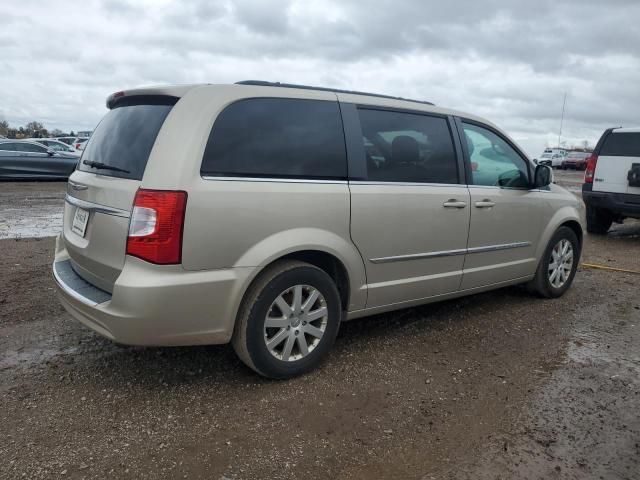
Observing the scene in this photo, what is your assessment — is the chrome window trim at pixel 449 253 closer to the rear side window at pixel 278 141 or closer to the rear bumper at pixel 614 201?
the rear side window at pixel 278 141

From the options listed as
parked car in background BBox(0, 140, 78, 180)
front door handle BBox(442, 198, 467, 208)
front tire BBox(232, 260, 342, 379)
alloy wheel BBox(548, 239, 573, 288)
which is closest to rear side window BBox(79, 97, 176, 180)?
front tire BBox(232, 260, 342, 379)

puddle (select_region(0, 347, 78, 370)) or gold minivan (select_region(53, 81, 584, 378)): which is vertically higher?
gold minivan (select_region(53, 81, 584, 378))

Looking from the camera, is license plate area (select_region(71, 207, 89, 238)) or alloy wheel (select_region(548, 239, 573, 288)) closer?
license plate area (select_region(71, 207, 89, 238))

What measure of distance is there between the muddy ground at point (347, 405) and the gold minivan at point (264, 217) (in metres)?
0.34

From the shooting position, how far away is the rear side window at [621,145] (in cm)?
838

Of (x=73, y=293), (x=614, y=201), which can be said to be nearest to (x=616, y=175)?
(x=614, y=201)

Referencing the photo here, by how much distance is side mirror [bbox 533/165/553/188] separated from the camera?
16.1ft

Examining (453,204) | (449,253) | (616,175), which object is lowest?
(449,253)

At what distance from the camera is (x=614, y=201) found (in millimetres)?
8539

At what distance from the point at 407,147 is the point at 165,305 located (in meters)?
2.08

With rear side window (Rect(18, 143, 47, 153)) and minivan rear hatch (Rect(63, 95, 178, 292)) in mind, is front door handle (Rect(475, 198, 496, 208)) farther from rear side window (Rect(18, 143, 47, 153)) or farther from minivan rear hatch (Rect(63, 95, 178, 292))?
rear side window (Rect(18, 143, 47, 153))

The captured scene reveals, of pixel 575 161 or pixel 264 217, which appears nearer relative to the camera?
pixel 264 217

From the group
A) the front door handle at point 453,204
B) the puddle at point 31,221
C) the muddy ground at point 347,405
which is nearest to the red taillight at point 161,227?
the muddy ground at point 347,405

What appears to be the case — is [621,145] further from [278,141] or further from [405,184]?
[278,141]
